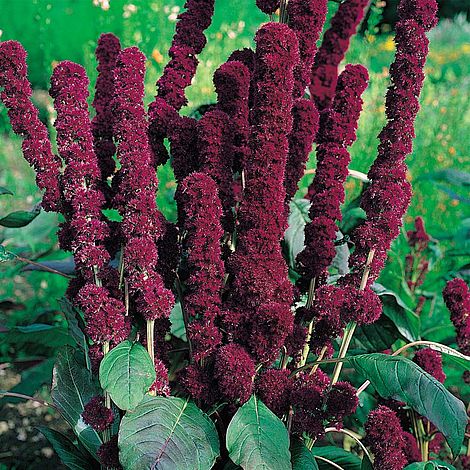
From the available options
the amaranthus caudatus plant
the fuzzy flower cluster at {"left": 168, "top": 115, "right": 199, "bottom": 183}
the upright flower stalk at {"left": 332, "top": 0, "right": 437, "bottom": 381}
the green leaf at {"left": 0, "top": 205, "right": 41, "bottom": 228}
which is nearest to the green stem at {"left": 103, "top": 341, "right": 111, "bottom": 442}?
the amaranthus caudatus plant

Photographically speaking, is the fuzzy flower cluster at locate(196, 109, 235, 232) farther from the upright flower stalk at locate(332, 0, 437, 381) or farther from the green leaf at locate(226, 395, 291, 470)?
the green leaf at locate(226, 395, 291, 470)

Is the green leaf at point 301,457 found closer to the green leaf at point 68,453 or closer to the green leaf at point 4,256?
the green leaf at point 68,453

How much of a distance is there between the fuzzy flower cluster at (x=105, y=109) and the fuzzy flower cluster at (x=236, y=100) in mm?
241

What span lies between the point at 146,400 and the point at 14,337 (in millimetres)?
978

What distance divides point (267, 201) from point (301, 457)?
0.45 meters

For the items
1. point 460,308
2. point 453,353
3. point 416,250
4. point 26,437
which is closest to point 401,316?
point 460,308

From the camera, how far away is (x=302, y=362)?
141cm

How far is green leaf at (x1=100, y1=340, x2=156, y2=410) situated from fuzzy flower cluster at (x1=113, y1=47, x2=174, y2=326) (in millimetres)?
70

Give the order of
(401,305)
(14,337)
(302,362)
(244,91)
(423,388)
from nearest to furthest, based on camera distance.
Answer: (423,388), (244,91), (302,362), (401,305), (14,337)

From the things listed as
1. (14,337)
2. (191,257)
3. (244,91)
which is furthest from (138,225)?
(14,337)

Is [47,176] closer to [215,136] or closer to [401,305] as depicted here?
[215,136]

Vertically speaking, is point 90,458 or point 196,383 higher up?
point 196,383

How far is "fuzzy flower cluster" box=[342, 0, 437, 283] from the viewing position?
1207 millimetres

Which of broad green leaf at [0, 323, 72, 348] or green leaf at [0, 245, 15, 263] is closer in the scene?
green leaf at [0, 245, 15, 263]
